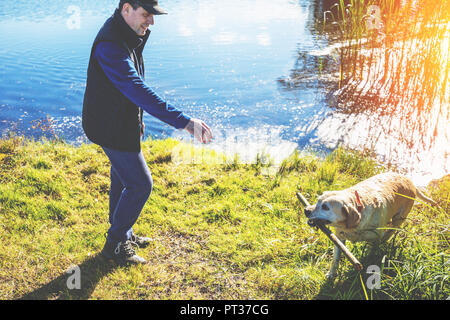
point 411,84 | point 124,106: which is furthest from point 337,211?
point 411,84

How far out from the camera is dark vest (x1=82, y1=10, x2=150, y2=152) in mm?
2969

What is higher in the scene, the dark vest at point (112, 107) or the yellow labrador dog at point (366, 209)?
the dark vest at point (112, 107)

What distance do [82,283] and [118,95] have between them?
1967 mm

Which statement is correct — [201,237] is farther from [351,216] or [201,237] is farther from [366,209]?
[366,209]

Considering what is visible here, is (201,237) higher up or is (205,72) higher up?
(205,72)

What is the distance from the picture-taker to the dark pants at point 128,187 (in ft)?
10.7

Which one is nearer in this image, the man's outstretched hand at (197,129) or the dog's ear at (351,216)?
the man's outstretched hand at (197,129)

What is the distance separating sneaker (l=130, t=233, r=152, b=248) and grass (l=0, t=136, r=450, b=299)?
77 millimetres

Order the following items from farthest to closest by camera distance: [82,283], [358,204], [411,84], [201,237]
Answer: [411,84], [201,237], [82,283], [358,204]

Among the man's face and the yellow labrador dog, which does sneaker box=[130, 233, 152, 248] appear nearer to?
the yellow labrador dog

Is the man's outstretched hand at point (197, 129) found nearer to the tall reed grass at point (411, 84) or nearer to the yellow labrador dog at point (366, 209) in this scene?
the yellow labrador dog at point (366, 209)

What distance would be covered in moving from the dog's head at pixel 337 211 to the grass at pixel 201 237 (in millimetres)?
535

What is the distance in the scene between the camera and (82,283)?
347 cm

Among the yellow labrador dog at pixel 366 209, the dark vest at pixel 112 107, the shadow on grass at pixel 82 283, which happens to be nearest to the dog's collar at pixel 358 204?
the yellow labrador dog at pixel 366 209
